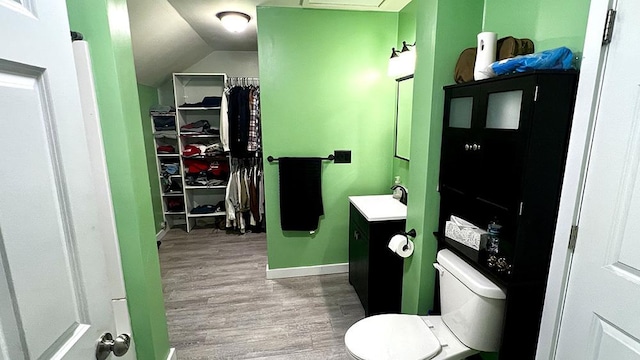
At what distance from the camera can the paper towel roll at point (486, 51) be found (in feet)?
4.21

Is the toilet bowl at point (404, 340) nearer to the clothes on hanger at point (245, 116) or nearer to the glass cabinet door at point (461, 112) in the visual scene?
the glass cabinet door at point (461, 112)

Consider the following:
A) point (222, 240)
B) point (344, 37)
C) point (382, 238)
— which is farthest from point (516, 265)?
point (222, 240)

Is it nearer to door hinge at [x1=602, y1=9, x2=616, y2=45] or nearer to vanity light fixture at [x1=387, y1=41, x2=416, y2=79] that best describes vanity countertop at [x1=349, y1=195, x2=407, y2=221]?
vanity light fixture at [x1=387, y1=41, x2=416, y2=79]

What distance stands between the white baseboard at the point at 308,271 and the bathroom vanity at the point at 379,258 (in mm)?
595

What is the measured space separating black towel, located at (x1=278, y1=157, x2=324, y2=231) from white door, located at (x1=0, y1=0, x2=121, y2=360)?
75.3 inches

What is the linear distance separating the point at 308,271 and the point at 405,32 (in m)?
2.32

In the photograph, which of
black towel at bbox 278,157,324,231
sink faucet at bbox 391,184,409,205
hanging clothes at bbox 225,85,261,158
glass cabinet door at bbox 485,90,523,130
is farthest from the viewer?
hanging clothes at bbox 225,85,261,158

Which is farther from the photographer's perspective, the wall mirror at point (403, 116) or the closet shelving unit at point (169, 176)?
the closet shelving unit at point (169, 176)

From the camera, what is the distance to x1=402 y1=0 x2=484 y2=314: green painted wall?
1.48 meters

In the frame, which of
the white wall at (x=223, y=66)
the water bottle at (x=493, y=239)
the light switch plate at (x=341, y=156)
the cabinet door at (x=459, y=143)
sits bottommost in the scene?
the water bottle at (x=493, y=239)

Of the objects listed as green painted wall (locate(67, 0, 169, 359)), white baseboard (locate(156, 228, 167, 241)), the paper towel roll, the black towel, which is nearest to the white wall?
white baseboard (locate(156, 228, 167, 241))

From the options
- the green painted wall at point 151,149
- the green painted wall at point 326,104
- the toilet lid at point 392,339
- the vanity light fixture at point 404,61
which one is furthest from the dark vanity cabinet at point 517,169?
the green painted wall at point 151,149

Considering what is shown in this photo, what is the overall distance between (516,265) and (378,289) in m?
1.15

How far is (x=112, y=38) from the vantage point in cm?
125
